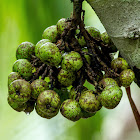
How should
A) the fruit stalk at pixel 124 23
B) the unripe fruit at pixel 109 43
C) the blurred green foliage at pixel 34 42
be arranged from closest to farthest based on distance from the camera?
the fruit stalk at pixel 124 23, the unripe fruit at pixel 109 43, the blurred green foliage at pixel 34 42

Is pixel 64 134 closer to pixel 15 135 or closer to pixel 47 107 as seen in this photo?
pixel 15 135

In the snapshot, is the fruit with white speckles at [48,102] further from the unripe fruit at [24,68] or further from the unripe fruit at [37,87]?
the unripe fruit at [24,68]

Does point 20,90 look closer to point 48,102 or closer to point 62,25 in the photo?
point 48,102

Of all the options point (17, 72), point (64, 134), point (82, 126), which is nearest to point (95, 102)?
point (17, 72)

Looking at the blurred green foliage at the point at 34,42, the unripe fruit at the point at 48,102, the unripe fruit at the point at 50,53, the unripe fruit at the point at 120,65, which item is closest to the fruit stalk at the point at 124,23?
the unripe fruit at the point at 120,65

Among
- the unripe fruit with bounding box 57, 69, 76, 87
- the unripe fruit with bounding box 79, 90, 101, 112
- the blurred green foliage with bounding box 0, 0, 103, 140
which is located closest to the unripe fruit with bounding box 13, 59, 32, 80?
the unripe fruit with bounding box 57, 69, 76, 87

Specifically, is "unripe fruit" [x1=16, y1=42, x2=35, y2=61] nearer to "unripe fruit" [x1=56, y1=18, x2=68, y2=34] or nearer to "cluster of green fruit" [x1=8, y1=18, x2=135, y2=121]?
"cluster of green fruit" [x1=8, y1=18, x2=135, y2=121]

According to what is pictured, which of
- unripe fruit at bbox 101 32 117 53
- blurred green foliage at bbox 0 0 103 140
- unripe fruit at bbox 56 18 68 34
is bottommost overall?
blurred green foliage at bbox 0 0 103 140
